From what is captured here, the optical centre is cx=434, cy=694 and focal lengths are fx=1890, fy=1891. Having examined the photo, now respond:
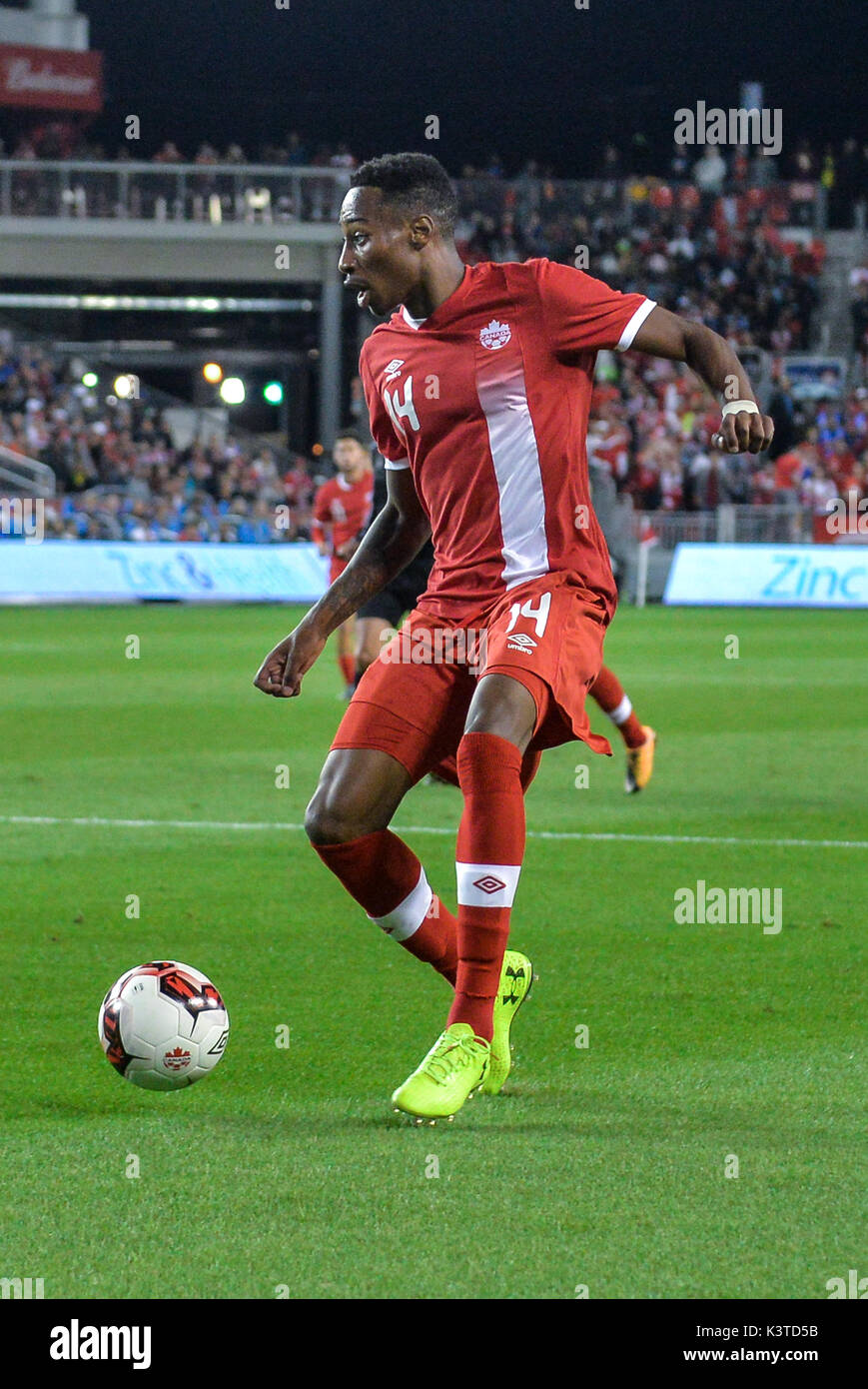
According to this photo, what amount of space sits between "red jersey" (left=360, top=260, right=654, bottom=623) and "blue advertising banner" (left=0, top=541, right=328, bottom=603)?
2300cm

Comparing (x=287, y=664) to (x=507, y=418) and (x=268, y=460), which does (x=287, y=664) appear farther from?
(x=268, y=460)

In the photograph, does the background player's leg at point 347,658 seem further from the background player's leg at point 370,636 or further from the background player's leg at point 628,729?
the background player's leg at point 628,729

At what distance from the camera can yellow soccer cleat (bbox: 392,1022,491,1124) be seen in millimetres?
4273

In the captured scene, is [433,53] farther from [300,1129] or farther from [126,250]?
[300,1129]

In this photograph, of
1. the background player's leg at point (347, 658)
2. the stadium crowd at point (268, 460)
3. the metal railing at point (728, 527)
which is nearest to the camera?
the background player's leg at point (347, 658)

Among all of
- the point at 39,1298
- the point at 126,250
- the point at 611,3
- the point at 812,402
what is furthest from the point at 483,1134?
the point at 611,3

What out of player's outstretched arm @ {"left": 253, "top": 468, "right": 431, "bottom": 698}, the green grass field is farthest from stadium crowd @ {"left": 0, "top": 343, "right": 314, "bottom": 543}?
player's outstretched arm @ {"left": 253, "top": 468, "right": 431, "bottom": 698}

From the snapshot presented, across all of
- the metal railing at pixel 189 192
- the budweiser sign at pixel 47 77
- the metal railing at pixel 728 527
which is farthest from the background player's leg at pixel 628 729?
the budweiser sign at pixel 47 77

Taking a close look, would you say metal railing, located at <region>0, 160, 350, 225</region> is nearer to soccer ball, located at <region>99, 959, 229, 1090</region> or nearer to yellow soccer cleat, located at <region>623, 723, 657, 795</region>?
yellow soccer cleat, located at <region>623, 723, 657, 795</region>

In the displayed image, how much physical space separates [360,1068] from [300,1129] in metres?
0.59

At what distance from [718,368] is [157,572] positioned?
2442 centimetres

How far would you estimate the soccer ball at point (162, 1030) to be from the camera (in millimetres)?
4496

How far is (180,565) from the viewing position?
28516 millimetres

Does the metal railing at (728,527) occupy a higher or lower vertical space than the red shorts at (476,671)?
lower
